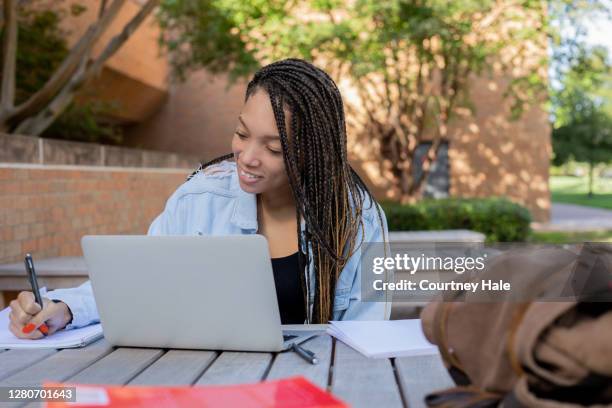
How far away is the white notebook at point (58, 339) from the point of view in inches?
67.7

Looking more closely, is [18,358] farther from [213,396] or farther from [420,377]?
[420,377]

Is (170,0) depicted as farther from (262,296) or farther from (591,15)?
(262,296)

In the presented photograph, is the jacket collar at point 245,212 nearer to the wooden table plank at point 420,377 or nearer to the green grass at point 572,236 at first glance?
the wooden table plank at point 420,377

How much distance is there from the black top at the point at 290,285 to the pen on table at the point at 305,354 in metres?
0.69

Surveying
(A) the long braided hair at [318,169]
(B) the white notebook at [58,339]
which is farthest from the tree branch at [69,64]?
(B) the white notebook at [58,339]

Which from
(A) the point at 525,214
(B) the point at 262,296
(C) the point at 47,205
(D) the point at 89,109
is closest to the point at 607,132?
(A) the point at 525,214

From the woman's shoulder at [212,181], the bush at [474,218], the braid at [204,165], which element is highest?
the braid at [204,165]

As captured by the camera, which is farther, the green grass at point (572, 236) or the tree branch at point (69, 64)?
the green grass at point (572, 236)

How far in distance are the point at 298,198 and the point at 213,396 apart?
3.43 feet

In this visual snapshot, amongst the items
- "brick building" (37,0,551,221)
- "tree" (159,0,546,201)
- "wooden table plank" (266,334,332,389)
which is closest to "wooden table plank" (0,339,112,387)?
"wooden table plank" (266,334,332,389)

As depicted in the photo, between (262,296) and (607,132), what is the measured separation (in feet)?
87.2

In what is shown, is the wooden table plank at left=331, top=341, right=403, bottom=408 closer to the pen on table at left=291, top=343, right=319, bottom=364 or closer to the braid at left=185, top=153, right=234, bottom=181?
the pen on table at left=291, top=343, right=319, bottom=364

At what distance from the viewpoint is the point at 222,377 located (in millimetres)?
1426

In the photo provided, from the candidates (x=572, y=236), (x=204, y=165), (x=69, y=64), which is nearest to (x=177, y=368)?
(x=204, y=165)
